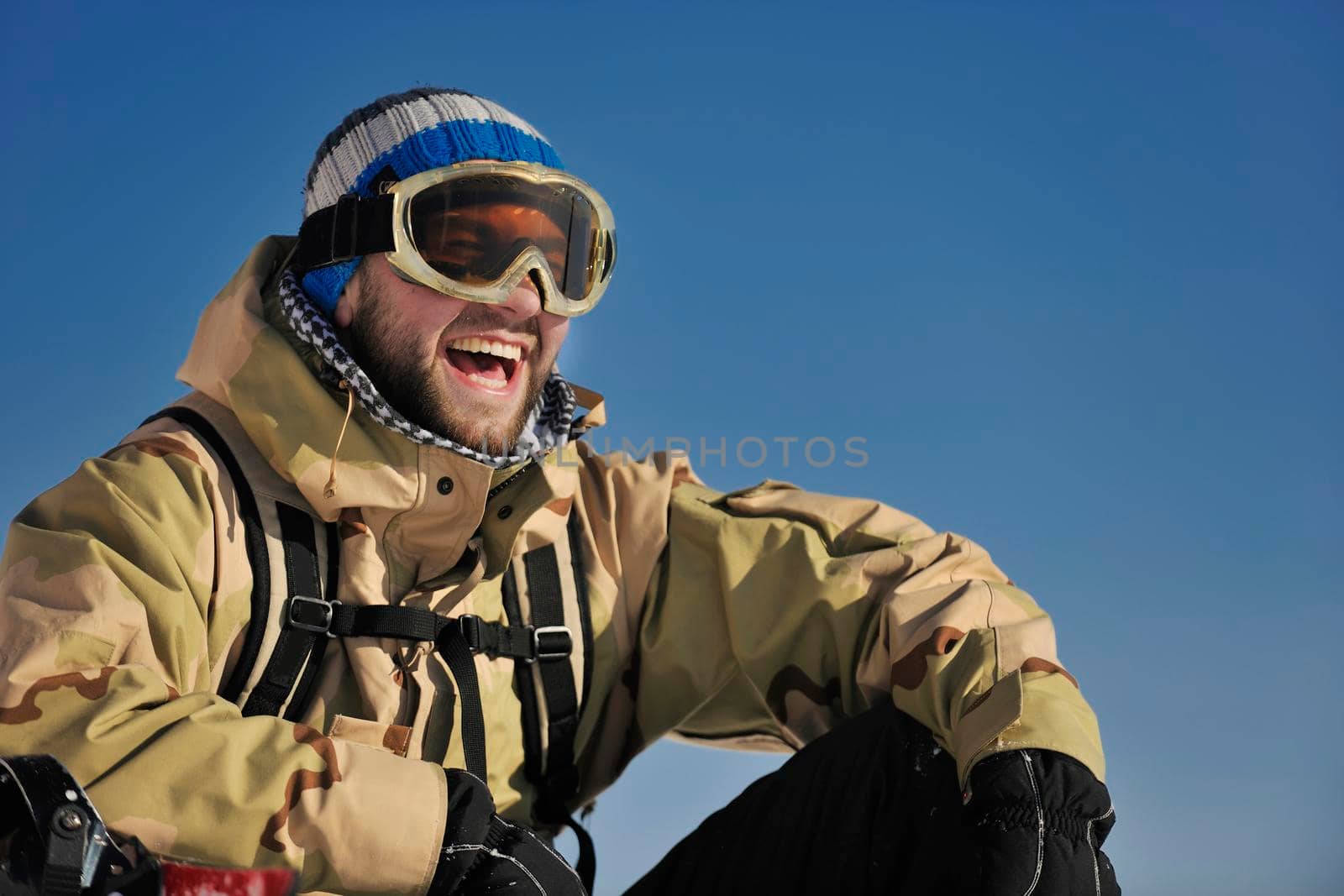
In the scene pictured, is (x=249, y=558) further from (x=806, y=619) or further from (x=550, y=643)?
(x=806, y=619)

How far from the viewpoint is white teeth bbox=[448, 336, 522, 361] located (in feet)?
11.2

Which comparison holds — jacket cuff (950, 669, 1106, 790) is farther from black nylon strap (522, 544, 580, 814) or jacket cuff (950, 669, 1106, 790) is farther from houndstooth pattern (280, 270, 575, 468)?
houndstooth pattern (280, 270, 575, 468)

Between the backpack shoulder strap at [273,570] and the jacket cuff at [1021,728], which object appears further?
the backpack shoulder strap at [273,570]

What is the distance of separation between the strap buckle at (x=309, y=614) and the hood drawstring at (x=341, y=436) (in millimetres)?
235

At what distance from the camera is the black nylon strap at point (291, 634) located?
9.41 feet

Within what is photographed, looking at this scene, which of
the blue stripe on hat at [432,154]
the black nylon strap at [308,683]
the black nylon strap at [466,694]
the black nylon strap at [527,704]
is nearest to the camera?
the black nylon strap at [308,683]

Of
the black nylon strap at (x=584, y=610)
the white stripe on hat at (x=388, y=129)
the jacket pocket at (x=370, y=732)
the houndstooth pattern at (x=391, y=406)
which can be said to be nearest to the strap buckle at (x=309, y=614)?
the jacket pocket at (x=370, y=732)

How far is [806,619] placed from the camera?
333 cm

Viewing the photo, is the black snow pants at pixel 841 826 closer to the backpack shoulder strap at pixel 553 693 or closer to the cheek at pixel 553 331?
the backpack shoulder strap at pixel 553 693

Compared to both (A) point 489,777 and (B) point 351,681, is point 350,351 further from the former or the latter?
(A) point 489,777

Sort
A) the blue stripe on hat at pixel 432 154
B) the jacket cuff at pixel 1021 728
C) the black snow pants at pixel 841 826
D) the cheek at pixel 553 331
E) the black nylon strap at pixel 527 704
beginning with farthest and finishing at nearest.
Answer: the cheek at pixel 553 331 < the blue stripe on hat at pixel 432 154 < the black nylon strap at pixel 527 704 < the black snow pants at pixel 841 826 < the jacket cuff at pixel 1021 728

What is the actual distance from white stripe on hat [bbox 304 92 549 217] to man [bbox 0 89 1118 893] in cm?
1

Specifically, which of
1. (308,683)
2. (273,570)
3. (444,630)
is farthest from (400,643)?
(273,570)

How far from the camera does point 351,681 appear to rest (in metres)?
2.99
